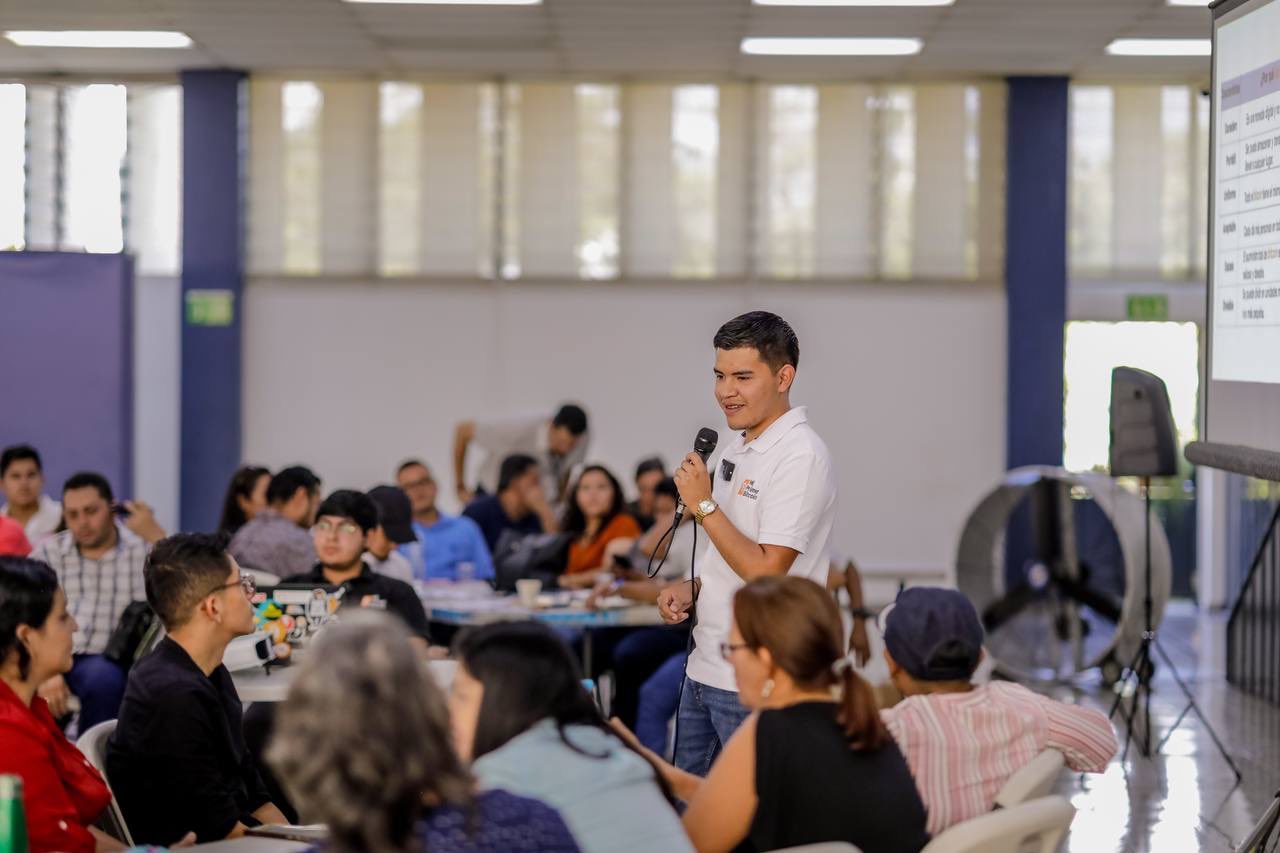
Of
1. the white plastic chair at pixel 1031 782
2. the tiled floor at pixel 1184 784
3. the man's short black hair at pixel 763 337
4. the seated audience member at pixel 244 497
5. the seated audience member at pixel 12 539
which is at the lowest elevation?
the tiled floor at pixel 1184 784

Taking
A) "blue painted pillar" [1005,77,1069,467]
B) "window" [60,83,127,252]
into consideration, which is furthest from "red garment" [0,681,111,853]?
"blue painted pillar" [1005,77,1069,467]

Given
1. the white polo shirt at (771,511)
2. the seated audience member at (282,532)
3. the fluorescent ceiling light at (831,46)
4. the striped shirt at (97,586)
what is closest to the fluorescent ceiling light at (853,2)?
the fluorescent ceiling light at (831,46)

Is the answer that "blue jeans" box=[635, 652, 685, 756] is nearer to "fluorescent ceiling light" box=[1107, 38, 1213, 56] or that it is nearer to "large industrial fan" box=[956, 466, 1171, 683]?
"large industrial fan" box=[956, 466, 1171, 683]

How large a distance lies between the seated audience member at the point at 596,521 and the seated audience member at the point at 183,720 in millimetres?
3345

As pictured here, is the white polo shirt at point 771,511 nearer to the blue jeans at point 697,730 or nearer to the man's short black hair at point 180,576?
the blue jeans at point 697,730

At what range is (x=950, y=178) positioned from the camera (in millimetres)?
9375

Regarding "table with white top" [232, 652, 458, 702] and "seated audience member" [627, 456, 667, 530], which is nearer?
"table with white top" [232, 652, 458, 702]

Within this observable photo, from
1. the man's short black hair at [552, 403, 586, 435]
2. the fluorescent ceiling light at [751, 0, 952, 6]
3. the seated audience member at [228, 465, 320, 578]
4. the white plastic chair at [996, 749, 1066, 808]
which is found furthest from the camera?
the man's short black hair at [552, 403, 586, 435]

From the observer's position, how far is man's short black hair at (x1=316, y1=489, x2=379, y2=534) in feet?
15.1

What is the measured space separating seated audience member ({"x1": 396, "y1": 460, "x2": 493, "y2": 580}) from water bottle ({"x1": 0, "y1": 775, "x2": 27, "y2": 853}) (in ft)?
14.7

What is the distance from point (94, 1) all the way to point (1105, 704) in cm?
622

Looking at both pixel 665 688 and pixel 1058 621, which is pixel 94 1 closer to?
pixel 665 688

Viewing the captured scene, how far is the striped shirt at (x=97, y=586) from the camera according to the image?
5.57 m

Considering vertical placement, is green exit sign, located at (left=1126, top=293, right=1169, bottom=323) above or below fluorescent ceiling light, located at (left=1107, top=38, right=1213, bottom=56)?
below
